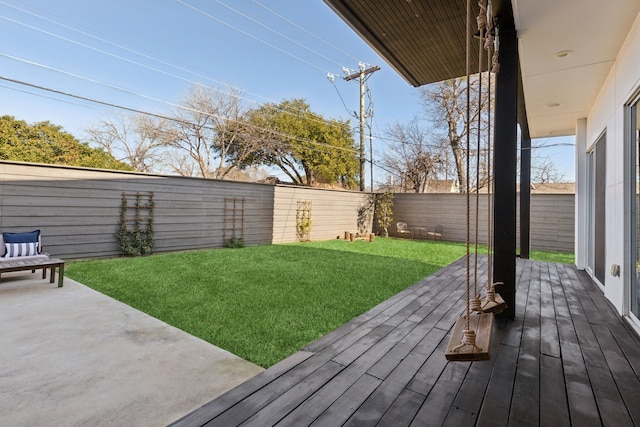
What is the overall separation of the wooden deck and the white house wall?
1.72 ft

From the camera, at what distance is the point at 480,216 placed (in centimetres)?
891

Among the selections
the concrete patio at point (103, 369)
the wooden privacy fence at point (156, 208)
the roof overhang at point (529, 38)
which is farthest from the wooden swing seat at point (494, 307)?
the wooden privacy fence at point (156, 208)

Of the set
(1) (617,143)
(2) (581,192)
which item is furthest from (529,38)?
(2) (581,192)

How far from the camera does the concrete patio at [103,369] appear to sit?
142cm

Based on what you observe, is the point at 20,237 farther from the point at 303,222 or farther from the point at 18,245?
the point at 303,222

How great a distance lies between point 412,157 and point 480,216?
6.19 meters

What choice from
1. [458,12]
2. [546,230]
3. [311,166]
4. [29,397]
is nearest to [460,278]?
[458,12]

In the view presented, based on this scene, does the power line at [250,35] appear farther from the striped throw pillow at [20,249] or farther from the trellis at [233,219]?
the striped throw pillow at [20,249]

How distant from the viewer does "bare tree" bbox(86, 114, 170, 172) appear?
11.7 meters

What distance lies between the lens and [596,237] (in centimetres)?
380

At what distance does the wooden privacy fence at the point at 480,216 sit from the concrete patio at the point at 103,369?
25.3 ft

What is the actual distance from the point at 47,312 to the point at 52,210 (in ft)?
10.6

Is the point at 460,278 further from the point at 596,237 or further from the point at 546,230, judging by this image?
the point at 546,230

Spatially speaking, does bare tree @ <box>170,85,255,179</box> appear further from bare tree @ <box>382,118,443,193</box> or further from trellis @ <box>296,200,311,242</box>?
bare tree @ <box>382,118,443,193</box>
